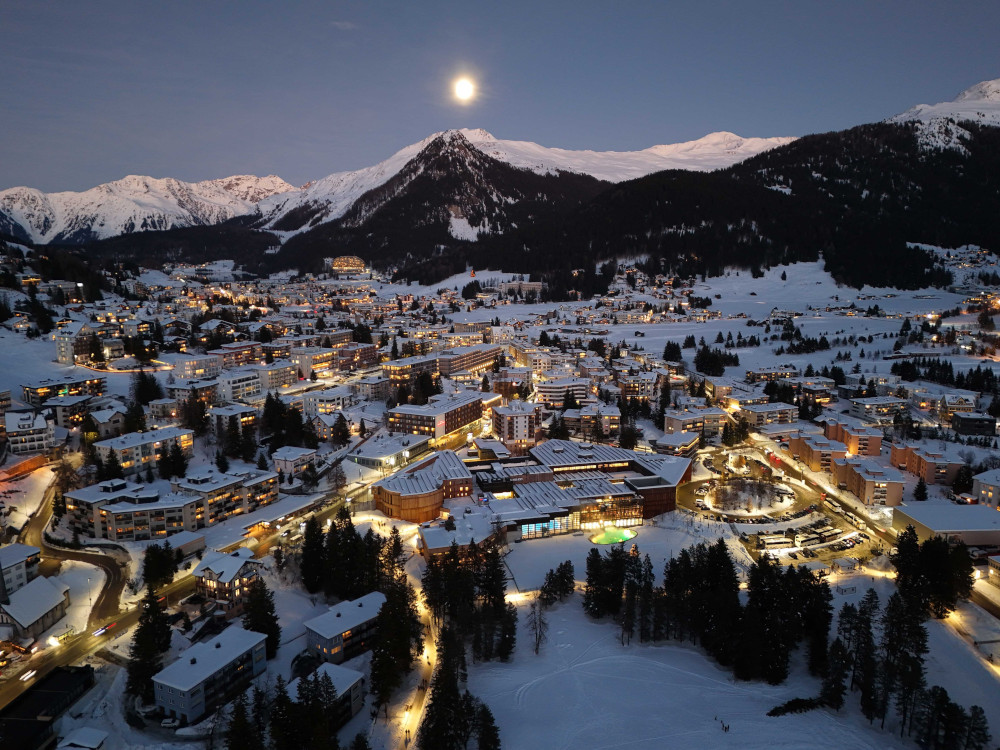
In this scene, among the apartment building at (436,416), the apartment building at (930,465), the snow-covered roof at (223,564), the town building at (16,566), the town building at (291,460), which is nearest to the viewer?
the town building at (16,566)

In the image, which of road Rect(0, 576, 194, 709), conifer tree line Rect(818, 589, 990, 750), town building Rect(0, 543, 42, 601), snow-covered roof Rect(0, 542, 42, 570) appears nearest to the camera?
conifer tree line Rect(818, 589, 990, 750)

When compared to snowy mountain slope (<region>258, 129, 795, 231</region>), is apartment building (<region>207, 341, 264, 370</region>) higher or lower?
lower

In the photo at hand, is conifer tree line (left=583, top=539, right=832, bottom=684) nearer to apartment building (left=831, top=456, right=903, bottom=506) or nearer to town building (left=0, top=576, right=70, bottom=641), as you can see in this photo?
apartment building (left=831, top=456, right=903, bottom=506)

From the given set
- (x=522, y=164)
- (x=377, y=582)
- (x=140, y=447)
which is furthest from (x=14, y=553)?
(x=522, y=164)

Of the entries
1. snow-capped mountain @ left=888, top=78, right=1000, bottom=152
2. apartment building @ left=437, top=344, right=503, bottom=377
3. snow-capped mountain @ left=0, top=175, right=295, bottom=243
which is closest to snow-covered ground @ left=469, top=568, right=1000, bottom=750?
apartment building @ left=437, top=344, right=503, bottom=377

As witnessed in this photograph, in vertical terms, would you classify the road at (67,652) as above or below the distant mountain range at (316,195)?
below

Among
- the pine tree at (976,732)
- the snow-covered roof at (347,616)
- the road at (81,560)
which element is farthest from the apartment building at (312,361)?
the pine tree at (976,732)

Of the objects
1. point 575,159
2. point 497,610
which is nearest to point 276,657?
point 497,610

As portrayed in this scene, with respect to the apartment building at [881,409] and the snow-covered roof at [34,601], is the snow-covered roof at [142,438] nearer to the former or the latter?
the snow-covered roof at [34,601]
